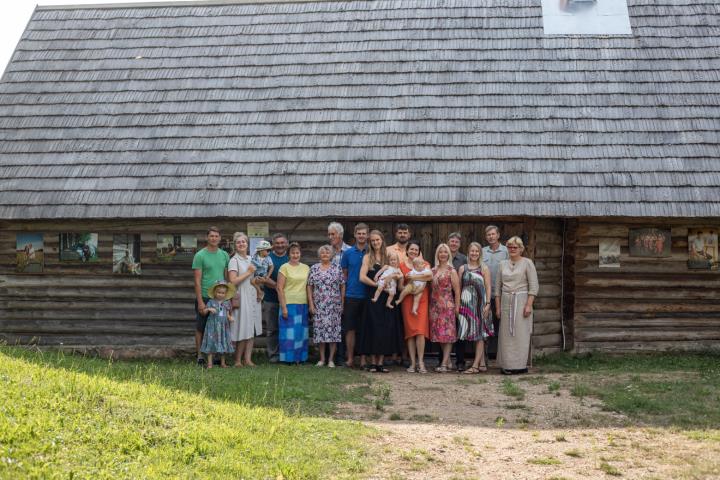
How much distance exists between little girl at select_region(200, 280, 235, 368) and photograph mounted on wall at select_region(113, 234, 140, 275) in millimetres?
2322

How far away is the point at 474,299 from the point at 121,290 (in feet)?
17.1

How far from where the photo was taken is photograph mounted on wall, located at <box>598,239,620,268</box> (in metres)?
11.6

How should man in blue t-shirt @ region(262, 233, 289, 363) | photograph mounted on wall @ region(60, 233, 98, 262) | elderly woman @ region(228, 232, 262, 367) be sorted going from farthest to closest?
photograph mounted on wall @ region(60, 233, 98, 262), man in blue t-shirt @ region(262, 233, 289, 363), elderly woman @ region(228, 232, 262, 367)

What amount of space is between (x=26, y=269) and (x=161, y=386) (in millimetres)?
5440

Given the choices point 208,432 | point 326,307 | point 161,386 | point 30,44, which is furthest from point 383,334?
point 30,44

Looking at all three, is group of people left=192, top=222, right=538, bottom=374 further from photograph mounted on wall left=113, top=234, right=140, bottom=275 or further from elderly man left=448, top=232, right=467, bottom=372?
photograph mounted on wall left=113, top=234, right=140, bottom=275

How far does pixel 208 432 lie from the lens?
623 cm

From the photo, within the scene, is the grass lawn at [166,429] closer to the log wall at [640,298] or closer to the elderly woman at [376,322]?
the elderly woman at [376,322]

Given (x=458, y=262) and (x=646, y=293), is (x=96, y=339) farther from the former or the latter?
(x=646, y=293)

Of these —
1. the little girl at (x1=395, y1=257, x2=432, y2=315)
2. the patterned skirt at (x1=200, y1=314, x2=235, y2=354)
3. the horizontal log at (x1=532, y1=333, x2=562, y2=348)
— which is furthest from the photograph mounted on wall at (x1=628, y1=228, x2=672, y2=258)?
the patterned skirt at (x1=200, y1=314, x2=235, y2=354)

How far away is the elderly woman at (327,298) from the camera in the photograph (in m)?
10.4

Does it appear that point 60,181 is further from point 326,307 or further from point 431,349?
point 431,349

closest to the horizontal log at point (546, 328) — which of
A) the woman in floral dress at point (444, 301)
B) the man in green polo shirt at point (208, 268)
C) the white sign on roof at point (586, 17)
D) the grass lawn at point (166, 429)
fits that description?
the woman in floral dress at point (444, 301)

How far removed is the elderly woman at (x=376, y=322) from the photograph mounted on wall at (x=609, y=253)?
128 inches
